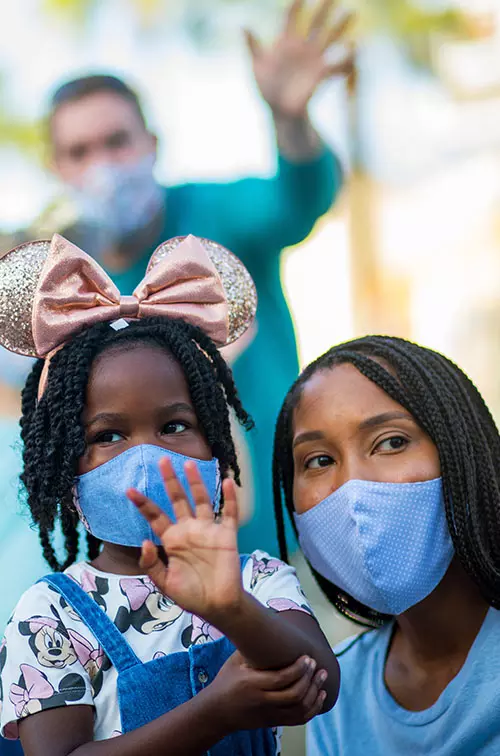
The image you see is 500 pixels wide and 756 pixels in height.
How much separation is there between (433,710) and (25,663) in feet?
2.96

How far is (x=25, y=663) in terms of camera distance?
5.95 ft

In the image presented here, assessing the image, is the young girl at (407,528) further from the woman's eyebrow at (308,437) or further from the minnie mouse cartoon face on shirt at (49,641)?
the minnie mouse cartoon face on shirt at (49,641)

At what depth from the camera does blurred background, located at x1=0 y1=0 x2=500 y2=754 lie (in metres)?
3.95

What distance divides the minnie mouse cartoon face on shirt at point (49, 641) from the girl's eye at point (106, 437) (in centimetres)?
35

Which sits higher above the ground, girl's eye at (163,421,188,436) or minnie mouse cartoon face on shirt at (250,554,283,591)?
girl's eye at (163,421,188,436)

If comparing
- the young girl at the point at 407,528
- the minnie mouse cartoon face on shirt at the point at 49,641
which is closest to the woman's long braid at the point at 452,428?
the young girl at the point at 407,528

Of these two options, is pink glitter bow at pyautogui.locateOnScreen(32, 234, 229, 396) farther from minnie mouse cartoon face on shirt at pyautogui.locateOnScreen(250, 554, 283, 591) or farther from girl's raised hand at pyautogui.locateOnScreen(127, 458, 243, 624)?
girl's raised hand at pyautogui.locateOnScreen(127, 458, 243, 624)

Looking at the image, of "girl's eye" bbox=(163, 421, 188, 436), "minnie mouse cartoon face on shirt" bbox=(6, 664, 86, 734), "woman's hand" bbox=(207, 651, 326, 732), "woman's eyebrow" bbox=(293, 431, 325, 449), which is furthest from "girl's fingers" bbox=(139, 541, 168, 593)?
"woman's eyebrow" bbox=(293, 431, 325, 449)

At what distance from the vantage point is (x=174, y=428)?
2.03 meters

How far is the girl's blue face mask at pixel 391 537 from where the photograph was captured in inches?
81.1

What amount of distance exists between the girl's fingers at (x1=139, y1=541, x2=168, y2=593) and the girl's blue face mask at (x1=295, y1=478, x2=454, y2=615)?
25.5 inches

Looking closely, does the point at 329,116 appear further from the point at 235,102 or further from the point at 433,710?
the point at 433,710

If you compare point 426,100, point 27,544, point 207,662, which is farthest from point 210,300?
point 426,100

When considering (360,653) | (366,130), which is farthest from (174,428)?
(366,130)
